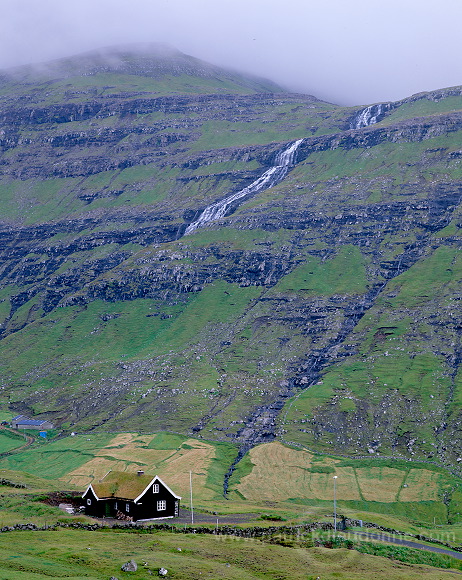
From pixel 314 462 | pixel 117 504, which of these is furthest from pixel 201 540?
pixel 314 462

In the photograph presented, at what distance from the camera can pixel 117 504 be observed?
8800 cm

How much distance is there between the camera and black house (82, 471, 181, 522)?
3428 inches

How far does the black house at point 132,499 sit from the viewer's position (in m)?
87.1

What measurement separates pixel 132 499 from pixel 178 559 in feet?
81.1

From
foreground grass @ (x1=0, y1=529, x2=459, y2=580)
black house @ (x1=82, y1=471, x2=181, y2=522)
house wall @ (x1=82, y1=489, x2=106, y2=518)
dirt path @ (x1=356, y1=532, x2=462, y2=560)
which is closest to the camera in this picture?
foreground grass @ (x1=0, y1=529, x2=459, y2=580)

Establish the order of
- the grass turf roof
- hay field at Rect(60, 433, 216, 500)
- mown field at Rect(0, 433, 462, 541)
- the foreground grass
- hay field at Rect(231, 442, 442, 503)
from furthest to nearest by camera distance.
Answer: hay field at Rect(60, 433, 216, 500) → hay field at Rect(231, 442, 442, 503) → mown field at Rect(0, 433, 462, 541) → the grass turf roof → the foreground grass

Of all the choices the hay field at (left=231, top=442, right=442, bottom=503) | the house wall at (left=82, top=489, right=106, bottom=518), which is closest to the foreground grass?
the house wall at (left=82, top=489, right=106, bottom=518)

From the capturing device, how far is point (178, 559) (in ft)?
207

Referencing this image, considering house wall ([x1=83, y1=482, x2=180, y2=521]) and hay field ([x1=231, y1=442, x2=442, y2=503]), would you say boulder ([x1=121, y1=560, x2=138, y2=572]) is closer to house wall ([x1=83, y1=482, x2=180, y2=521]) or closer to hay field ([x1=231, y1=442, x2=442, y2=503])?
house wall ([x1=83, y1=482, x2=180, y2=521])

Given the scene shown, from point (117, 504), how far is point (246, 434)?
96479 mm

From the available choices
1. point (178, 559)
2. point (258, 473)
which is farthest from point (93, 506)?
point (258, 473)

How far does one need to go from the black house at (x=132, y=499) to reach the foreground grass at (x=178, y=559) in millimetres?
10090

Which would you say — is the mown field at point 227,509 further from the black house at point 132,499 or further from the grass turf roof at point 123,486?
the grass turf roof at point 123,486

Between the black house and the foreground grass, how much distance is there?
10090 mm
